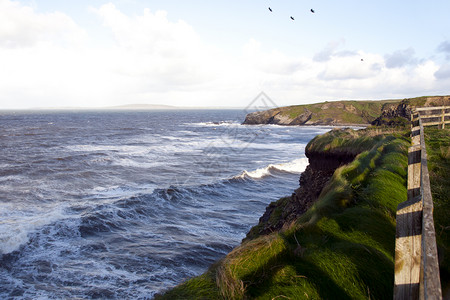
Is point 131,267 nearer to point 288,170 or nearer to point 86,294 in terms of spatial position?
point 86,294

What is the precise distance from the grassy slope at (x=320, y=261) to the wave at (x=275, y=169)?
19488 mm

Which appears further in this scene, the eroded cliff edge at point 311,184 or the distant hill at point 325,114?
the distant hill at point 325,114

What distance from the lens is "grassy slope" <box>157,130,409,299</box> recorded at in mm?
3861

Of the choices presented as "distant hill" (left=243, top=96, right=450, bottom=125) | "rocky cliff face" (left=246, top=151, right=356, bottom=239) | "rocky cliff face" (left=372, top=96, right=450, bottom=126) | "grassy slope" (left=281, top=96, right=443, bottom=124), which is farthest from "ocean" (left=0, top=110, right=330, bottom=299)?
"grassy slope" (left=281, top=96, right=443, bottom=124)

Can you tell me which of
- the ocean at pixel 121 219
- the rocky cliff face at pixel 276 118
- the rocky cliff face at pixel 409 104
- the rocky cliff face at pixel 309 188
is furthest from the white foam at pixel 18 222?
the rocky cliff face at pixel 276 118

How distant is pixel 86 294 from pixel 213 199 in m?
11.2

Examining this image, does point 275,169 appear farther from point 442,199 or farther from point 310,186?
point 442,199

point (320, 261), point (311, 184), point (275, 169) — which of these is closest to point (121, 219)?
point (311, 184)

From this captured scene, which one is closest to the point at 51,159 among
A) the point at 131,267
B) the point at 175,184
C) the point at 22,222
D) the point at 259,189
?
the point at 175,184

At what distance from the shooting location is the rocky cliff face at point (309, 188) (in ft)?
42.1

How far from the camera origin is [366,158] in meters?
10.0

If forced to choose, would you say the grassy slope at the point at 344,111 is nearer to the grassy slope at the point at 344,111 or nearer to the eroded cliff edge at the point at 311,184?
the grassy slope at the point at 344,111

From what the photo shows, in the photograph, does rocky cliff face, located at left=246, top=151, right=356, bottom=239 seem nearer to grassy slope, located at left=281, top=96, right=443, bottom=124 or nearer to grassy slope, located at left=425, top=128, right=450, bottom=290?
grassy slope, located at left=425, top=128, right=450, bottom=290

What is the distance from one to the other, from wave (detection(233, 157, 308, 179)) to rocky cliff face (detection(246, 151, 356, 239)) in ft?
30.6
